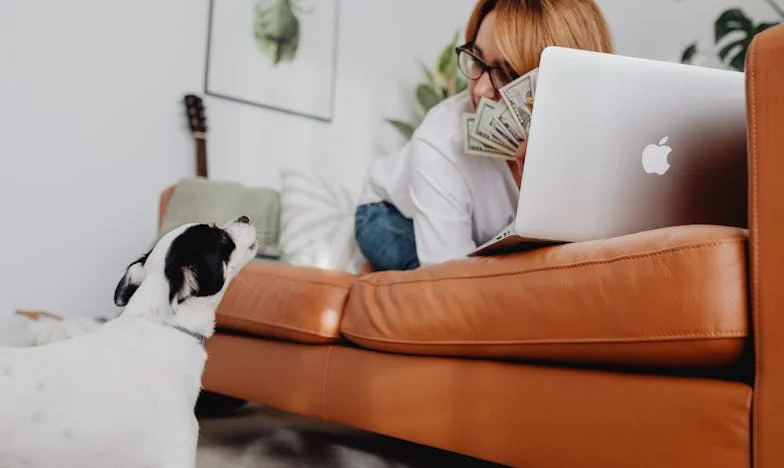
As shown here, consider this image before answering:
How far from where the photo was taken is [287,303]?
1514 millimetres

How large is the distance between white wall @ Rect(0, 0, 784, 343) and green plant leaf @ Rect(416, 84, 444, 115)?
364 mm

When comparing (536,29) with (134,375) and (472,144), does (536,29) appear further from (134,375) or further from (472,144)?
(134,375)

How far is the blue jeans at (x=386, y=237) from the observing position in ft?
5.77

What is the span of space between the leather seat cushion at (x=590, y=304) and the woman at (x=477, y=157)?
317mm

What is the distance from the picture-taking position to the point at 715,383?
33.3 inches

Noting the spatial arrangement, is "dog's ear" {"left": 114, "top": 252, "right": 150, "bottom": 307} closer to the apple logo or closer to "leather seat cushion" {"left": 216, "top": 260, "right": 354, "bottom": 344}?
"leather seat cushion" {"left": 216, "top": 260, "right": 354, "bottom": 344}

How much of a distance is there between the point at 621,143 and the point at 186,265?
0.71m

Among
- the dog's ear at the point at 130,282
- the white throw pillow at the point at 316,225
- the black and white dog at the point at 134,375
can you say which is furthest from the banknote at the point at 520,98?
the white throw pillow at the point at 316,225

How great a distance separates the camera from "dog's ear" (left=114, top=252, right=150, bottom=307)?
1.12 m

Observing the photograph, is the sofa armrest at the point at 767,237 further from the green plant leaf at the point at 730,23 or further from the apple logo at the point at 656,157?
the green plant leaf at the point at 730,23

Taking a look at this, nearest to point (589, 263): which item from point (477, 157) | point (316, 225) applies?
point (477, 157)

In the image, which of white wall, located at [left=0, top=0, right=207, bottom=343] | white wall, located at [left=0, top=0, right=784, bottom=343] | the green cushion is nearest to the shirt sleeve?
the green cushion

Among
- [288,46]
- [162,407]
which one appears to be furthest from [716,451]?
[288,46]

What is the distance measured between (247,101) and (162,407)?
7.07 feet
